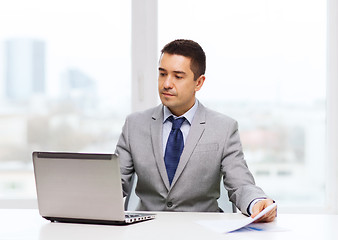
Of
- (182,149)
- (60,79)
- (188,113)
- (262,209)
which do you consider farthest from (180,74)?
(60,79)

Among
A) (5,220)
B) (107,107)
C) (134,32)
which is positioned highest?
(134,32)

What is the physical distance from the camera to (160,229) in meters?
1.68

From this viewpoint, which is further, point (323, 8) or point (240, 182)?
point (323, 8)

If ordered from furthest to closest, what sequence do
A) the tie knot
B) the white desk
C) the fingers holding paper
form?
1. the tie knot
2. the fingers holding paper
3. the white desk

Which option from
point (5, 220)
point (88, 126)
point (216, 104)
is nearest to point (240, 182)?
point (5, 220)

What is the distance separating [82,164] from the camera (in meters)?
1.69

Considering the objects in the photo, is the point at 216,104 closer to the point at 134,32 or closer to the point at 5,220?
the point at 134,32

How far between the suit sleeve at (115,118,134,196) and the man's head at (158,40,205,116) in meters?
0.24

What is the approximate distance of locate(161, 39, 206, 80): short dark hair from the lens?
90.8 inches

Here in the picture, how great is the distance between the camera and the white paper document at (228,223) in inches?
65.6

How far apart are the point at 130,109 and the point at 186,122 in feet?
3.48

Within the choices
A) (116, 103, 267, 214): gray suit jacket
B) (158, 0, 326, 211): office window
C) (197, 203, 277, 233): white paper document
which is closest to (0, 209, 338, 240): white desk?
(197, 203, 277, 233): white paper document

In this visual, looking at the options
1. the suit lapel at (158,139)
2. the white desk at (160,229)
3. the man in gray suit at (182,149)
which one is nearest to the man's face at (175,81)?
the man in gray suit at (182,149)

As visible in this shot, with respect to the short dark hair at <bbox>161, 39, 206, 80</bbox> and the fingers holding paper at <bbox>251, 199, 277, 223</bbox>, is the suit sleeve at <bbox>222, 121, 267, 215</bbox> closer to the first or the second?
the fingers holding paper at <bbox>251, 199, 277, 223</bbox>
